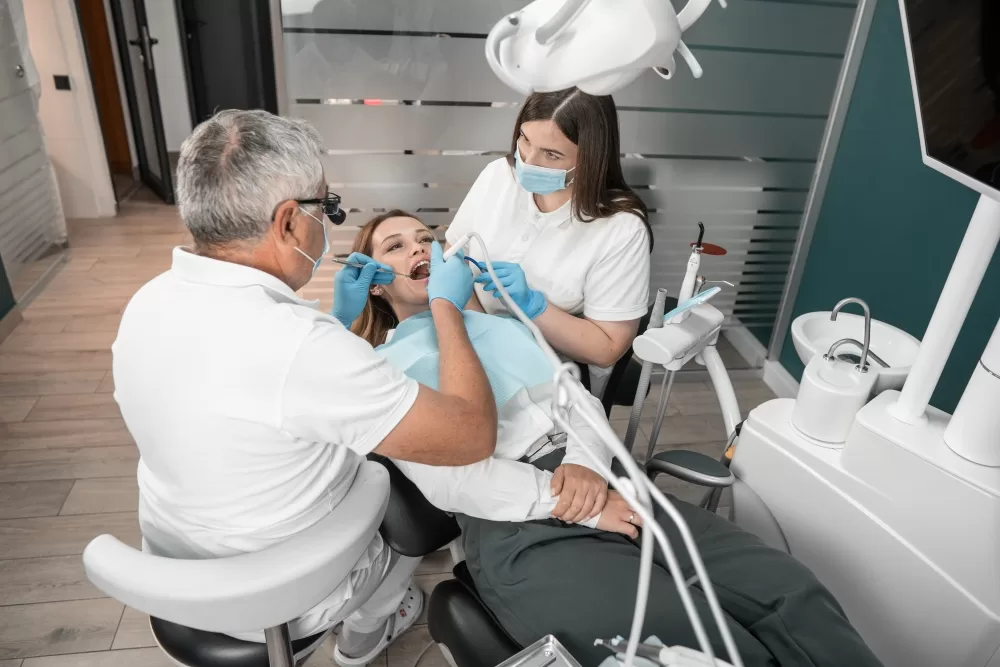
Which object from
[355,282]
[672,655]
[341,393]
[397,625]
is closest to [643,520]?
[672,655]

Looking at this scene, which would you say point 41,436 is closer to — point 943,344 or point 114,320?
point 114,320

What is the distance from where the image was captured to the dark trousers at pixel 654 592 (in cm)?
103

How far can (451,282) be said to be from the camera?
1.33 metres

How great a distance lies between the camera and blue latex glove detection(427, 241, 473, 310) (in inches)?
51.7

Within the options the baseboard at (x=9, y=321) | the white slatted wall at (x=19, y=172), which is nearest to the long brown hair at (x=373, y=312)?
the baseboard at (x=9, y=321)

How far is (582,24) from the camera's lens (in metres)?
0.93

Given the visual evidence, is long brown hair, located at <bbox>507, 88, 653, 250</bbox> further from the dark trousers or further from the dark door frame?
the dark door frame

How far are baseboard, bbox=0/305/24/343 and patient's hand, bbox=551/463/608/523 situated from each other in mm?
2741

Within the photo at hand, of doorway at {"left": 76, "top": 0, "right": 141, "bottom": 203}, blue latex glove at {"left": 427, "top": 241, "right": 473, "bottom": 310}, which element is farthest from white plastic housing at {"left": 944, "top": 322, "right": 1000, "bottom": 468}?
doorway at {"left": 76, "top": 0, "right": 141, "bottom": 203}

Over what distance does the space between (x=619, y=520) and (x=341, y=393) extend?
1.98 ft

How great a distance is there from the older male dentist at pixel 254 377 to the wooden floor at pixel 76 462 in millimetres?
842

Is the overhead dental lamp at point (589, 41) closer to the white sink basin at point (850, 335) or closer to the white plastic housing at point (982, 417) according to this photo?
the white plastic housing at point (982, 417)

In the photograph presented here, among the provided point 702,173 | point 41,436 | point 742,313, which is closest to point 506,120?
point 702,173

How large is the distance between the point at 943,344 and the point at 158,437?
1.24m
